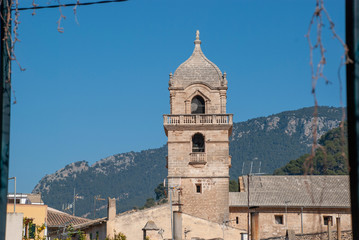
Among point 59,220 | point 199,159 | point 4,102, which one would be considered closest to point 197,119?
point 199,159

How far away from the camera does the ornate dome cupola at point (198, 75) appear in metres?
54.9

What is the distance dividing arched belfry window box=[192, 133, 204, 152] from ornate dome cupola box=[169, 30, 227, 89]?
3343 millimetres

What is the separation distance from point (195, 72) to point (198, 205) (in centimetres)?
893

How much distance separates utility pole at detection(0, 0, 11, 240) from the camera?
6.79 metres

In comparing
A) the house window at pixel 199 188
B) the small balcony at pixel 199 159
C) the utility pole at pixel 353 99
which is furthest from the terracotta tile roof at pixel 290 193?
the utility pole at pixel 353 99

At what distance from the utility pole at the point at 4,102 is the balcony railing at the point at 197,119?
46.9 m

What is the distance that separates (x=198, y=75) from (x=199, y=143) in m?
4.53

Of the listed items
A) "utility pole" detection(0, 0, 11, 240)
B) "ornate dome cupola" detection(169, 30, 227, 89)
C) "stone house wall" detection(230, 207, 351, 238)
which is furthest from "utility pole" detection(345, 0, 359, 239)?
"stone house wall" detection(230, 207, 351, 238)

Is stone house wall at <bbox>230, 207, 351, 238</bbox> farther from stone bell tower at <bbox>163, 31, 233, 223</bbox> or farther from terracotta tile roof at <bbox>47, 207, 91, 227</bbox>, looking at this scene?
terracotta tile roof at <bbox>47, 207, 91, 227</bbox>

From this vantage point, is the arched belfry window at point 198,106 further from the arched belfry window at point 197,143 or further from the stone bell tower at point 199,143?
the arched belfry window at point 197,143

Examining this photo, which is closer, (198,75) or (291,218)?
(198,75)

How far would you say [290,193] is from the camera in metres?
58.3

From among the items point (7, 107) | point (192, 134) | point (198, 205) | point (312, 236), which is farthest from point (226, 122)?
point (7, 107)

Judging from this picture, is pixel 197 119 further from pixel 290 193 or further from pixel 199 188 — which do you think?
pixel 290 193
